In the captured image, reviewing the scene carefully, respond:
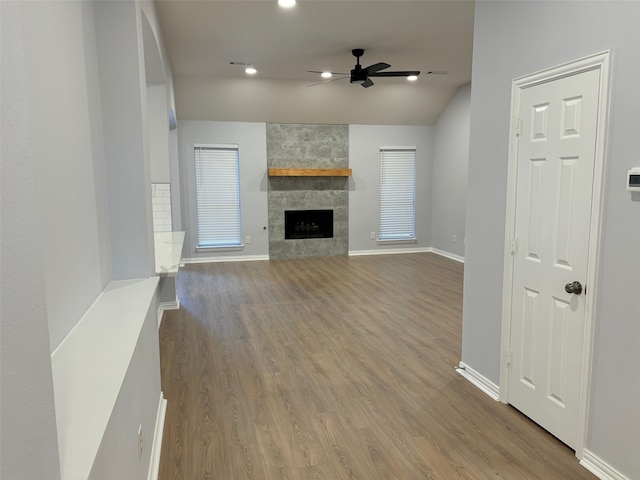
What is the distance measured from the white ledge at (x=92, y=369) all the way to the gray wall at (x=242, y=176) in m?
6.31

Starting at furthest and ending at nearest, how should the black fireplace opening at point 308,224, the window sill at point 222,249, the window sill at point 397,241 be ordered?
1. the window sill at point 397,241
2. the black fireplace opening at point 308,224
3. the window sill at point 222,249

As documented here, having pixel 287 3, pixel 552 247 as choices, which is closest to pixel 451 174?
pixel 287 3

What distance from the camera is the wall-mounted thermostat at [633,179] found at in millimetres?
2033

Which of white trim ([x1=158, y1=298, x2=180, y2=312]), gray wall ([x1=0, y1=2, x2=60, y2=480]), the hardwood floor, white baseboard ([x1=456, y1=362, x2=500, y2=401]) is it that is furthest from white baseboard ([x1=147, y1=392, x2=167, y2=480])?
white trim ([x1=158, y1=298, x2=180, y2=312])

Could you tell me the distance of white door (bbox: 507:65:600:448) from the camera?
7.73 feet

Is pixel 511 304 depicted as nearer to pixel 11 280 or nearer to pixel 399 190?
pixel 11 280

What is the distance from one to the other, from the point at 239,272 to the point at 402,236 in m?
3.94

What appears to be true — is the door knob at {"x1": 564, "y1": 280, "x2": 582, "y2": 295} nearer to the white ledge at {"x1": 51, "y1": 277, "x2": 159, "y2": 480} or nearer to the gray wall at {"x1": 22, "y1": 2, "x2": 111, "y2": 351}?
the white ledge at {"x1": 51, "y1": 277, "x2": 159, "y2": 480}

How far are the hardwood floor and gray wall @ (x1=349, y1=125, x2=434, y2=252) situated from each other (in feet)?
12.0

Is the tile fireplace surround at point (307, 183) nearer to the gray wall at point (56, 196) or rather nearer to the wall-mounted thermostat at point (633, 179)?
the gray wall at point (56, 196)

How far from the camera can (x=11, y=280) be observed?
24.7 inches

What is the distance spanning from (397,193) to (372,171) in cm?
77

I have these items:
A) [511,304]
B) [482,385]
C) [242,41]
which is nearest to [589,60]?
[511,304]

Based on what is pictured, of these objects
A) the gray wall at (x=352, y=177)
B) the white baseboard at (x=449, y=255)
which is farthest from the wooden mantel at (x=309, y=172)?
the white baseboard at (x=449, y=255)
